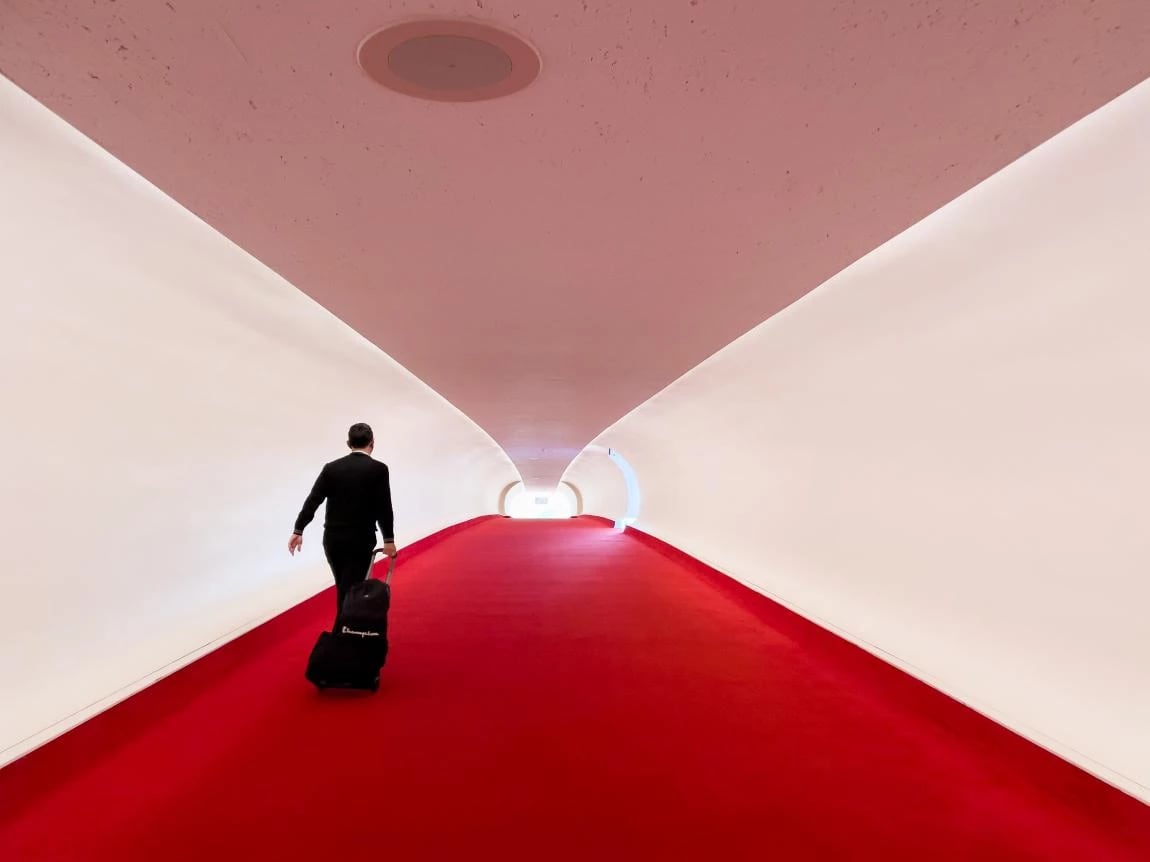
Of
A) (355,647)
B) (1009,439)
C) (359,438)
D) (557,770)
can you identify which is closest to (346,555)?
(355,647)

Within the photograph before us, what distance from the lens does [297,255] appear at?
3.60 meters

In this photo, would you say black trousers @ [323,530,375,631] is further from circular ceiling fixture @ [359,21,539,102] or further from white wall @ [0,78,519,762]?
circular ceiling fixture @ [359,21,539,102]

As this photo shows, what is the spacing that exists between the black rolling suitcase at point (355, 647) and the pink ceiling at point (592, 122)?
7.07ft

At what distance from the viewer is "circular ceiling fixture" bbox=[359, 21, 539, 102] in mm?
1889

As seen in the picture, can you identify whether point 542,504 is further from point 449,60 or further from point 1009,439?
point 449,60

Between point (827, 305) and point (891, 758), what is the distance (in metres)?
2.86

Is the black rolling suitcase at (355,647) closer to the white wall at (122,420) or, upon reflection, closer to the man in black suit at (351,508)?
the man in black suit at (351,508)

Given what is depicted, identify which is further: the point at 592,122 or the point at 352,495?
the point at 352,495

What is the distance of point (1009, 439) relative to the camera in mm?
3326

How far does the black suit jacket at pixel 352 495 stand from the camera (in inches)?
181

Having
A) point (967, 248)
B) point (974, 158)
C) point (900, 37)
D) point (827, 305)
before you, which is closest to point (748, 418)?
point (827, 305)

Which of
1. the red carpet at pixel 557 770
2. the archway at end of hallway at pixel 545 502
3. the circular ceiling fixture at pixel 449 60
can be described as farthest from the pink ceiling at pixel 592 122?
the archway at end of hallway at pixel 545 502

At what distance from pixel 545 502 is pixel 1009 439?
40.4 m

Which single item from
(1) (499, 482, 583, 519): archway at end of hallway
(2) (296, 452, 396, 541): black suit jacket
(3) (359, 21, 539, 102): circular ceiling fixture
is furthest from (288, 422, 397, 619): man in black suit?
(1) (499, 482, 583, 519): archway at end of hallway
